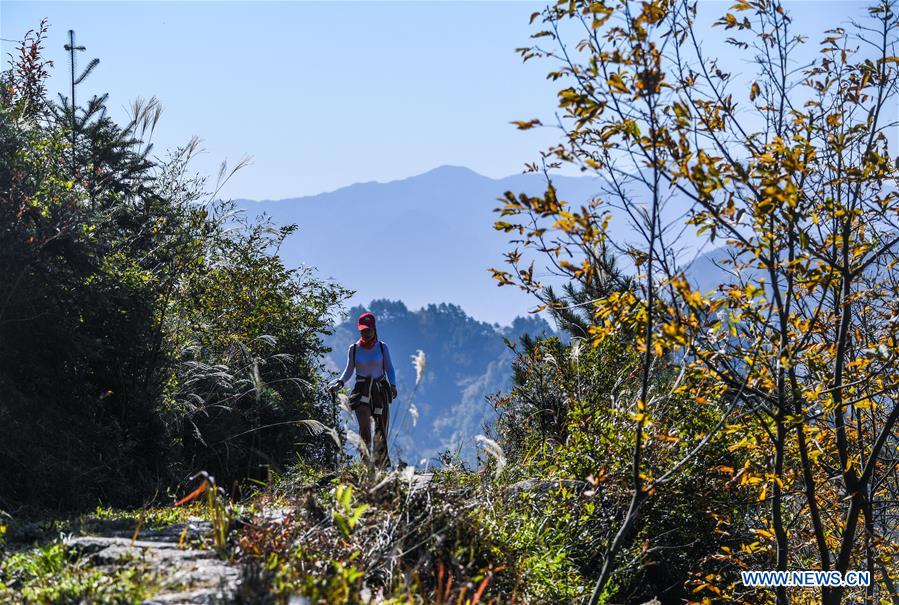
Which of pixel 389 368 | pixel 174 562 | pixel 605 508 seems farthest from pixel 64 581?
pixel 389 368

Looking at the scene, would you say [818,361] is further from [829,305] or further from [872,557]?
[872,557]

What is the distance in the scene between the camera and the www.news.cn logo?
6000 millimetres

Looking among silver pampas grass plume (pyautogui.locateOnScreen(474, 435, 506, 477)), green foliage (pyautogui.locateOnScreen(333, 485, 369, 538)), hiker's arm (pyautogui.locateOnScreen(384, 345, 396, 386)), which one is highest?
hiker's arm (pyautogui.locateOnScreen(384, 345, 396, 386))

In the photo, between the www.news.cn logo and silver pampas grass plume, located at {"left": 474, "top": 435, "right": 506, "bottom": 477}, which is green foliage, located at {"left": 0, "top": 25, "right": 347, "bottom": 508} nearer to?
silver pampas grass plume, located at {"left": 474, "top": 435, "right": 506, "bottom": 477}

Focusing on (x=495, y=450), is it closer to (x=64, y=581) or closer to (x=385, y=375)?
(x=64, y=581)

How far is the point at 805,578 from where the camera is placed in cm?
661

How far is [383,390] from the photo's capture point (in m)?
9.65

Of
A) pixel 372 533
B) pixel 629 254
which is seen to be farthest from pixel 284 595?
pixel 629 254

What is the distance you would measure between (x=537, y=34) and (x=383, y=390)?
17.7ft

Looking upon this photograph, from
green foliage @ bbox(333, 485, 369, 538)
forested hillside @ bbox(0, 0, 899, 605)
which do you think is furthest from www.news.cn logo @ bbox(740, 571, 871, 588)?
green foliage @ bbox(333, 485, 369, 538)

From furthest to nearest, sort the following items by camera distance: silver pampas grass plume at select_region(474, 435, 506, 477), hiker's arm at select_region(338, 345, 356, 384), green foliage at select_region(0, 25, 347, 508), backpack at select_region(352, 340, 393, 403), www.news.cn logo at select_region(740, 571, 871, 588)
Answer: backpack at select_region(352, 340, 393, 403)
hiker's arm at select_region(338, 345, 356, 384)
green foliage at select_region(0, 25, 347, 508)
www.news.cn logo at select_region(740, 571, 871, 588)
silver pampas grass plume at select_region(474, 435, 506, 477)

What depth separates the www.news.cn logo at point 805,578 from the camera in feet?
19.7

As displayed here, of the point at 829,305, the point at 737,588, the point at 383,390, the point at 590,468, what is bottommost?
the point at 737,588

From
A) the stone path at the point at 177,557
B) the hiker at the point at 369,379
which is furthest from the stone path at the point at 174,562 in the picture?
the hiker at the point at 369,379
